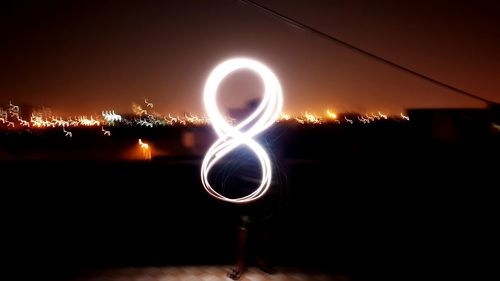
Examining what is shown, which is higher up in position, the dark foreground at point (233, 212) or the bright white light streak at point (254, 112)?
the bright white light streak at point (254, 112)

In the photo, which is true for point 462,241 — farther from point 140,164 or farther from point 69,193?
point 69,193

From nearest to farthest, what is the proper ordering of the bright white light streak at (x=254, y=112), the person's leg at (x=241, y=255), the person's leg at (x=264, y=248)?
the bright white light streak at (x=254, y=112), the person's leg at (x=241, y=255), the person's leg at (x=264, y=248)

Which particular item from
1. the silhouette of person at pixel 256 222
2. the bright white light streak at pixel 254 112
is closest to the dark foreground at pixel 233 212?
the silhouette of person at pixel 256 222

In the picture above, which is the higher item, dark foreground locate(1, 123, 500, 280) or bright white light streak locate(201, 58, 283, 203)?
bright white light streak locate(201, 58, 283, 203)

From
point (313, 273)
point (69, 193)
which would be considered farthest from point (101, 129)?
point (313, 273)

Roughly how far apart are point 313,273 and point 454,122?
16.7 ft

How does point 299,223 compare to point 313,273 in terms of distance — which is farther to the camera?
point 299,223

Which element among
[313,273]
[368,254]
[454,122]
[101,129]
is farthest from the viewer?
[101,129]

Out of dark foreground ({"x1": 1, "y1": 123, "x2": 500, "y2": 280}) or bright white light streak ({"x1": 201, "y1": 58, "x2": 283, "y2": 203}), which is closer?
bright white light streak ({"x1": 201, "y1": 58, "x2": 283, "y2": 203})

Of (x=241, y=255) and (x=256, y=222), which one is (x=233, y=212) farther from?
(x=241, y=255)

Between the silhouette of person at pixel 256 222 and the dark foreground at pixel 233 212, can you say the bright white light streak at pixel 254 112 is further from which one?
the dark foreground at pixel 233 212

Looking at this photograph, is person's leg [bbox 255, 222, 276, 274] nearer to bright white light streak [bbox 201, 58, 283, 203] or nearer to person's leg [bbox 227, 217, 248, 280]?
person's leg [bbox 227, 217, 248, 280]

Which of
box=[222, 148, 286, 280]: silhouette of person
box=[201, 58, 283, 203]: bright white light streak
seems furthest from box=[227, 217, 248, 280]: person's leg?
box=[201, 58, 283, 203]: bright white light streak

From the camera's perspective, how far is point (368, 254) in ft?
15.3
